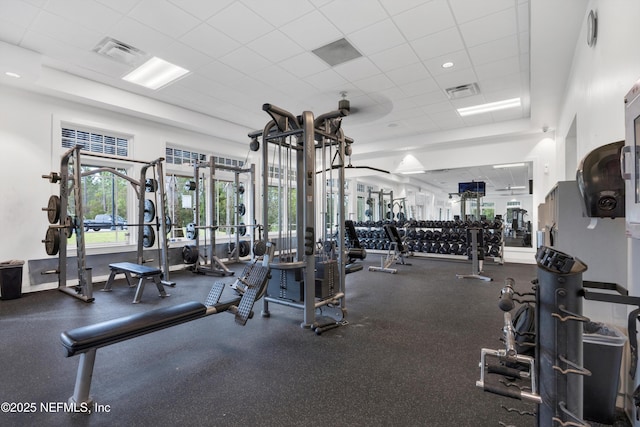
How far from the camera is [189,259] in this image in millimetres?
5496

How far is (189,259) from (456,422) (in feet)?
16.2

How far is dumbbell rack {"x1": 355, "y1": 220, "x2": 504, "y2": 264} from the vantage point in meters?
6.83

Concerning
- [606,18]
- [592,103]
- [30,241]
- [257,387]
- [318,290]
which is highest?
[606,18]

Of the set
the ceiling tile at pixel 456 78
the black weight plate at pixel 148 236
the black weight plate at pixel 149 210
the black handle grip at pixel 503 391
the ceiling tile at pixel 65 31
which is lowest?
the black handle grip at pixel 503 391

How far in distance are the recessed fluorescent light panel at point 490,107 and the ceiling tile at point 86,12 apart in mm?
5526

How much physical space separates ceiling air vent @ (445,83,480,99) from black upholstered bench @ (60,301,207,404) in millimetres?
5074

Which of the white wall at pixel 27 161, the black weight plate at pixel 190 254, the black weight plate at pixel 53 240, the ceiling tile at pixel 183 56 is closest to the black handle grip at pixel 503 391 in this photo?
the ceiling tile at pixel 183 56

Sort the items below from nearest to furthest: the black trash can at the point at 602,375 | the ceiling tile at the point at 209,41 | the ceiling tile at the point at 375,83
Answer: the black trash can at the point at 602,375 → the ceiling tile at the point at 209,41 → the ceiling tile at the point at 375,83

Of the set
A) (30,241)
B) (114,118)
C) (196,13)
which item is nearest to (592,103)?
(196,13)

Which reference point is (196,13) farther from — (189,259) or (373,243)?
(373,243)

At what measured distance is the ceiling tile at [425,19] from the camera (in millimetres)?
2998

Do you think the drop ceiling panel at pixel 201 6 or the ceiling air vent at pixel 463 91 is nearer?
the drop ceiling panel at pixel 201 6

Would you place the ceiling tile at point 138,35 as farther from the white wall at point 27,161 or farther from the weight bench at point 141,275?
the weight bench at point 141,275

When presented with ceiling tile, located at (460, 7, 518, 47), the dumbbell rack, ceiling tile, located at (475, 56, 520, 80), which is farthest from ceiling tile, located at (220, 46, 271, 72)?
the dumbbell rack
